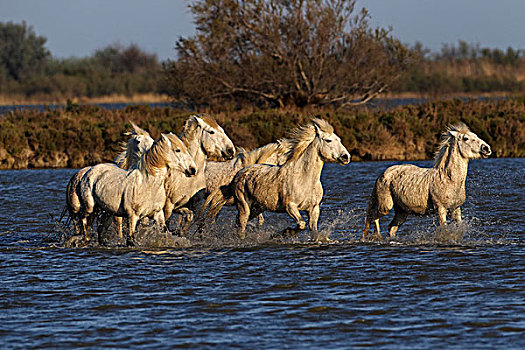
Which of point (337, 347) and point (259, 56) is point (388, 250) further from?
Result: point (259, 56)

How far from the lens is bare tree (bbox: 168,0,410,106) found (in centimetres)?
3269

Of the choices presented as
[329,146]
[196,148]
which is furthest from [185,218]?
[329,146]

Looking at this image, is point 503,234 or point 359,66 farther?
point 359,66

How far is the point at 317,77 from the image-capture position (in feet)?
108

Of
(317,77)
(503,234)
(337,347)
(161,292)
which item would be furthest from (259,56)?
(337,347)

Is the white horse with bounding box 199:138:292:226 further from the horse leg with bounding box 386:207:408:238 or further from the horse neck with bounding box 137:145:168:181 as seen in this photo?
the horse leg with bounding box 386:207:408:238

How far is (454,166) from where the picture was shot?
1105cm

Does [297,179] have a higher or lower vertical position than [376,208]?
higher

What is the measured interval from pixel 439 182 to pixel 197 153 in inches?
128

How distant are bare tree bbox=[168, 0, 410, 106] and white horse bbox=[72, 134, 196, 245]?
73.0ft

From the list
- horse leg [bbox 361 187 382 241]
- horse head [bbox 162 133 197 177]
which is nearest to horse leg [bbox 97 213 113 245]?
horse head [bbox 162 133 197 177]

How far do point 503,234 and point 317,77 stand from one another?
21.1 m

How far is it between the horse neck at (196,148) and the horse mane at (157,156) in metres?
0.89

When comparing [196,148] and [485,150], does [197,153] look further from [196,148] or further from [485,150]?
[485,150]
